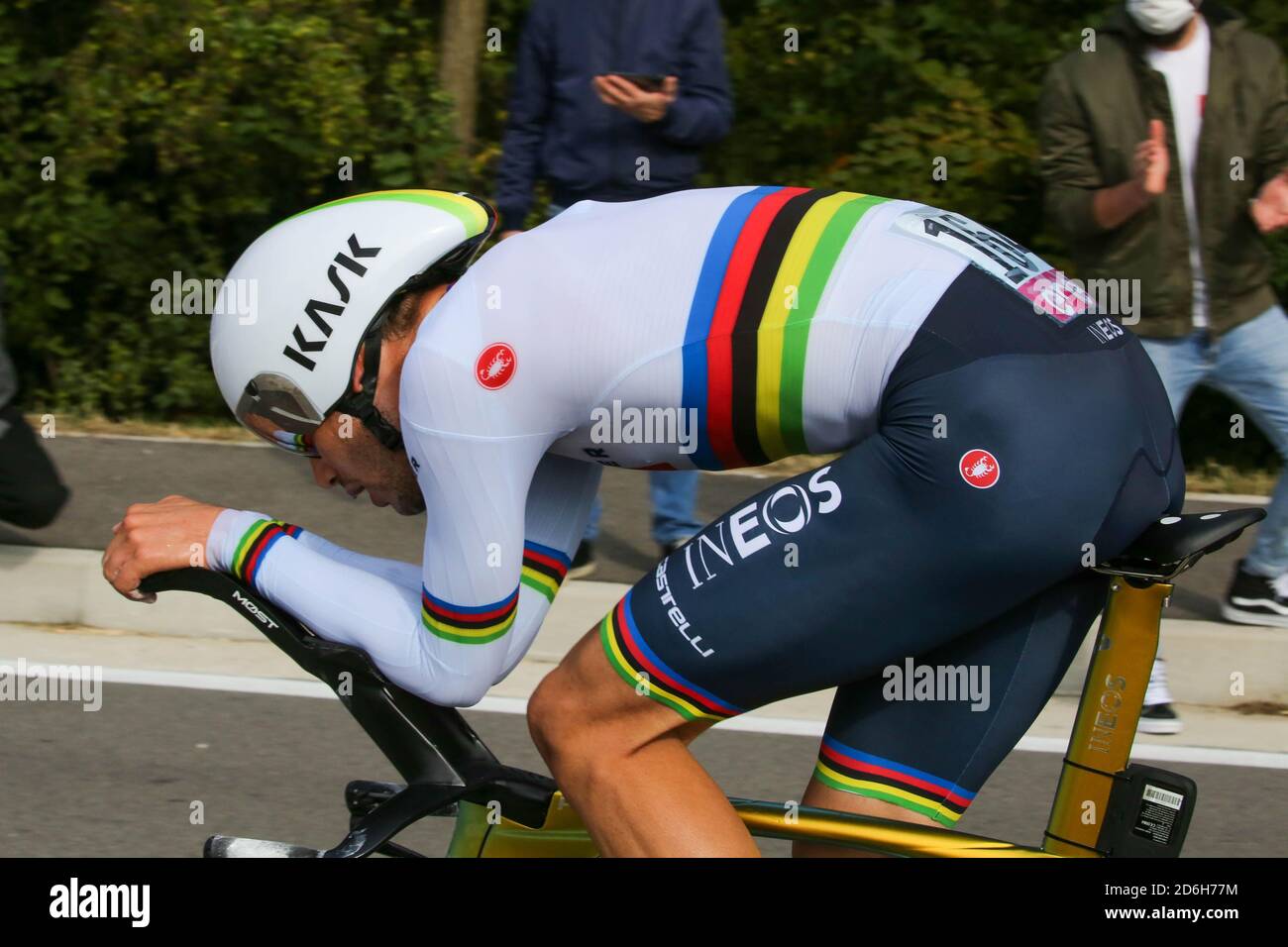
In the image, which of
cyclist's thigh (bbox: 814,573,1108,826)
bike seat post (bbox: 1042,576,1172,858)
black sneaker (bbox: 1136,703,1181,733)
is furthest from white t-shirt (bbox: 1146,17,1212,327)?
bike seat post (bbox: 1042,576,1172,858)

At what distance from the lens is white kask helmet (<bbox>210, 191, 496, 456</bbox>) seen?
8.34ft

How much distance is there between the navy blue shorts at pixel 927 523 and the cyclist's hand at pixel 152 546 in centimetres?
62

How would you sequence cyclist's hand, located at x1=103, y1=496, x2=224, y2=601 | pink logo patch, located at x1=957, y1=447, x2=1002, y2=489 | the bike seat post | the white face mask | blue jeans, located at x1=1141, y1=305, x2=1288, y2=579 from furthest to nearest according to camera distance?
blue jeans, located at x1=1141, y1=305, x2=1288, y2=579, the white face mask, cyclist's hand, located at x1=103, y1=496, x2=224, y2=601, the bike seat post, pink logo patch, located at x1=957, y1=447, x2=1002, y2=489

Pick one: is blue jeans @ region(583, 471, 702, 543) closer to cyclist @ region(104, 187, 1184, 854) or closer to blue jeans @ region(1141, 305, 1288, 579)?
blue jeans @ region(1141, 305, 1288, 579)

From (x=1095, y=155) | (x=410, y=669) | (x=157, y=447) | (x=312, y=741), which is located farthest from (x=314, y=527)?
(x=410, y=669)

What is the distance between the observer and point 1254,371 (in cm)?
536

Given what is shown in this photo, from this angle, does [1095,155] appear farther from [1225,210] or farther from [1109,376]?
[1109,376]

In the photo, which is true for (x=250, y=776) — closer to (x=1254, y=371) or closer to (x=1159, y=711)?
(x=1159, y=711)

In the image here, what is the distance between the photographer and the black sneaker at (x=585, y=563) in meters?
5.96

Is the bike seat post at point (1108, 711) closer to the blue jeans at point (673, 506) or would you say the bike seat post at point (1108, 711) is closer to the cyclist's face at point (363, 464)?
the cyclist's face at point (363, 464)

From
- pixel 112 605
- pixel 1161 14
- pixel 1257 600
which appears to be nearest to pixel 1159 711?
pixel 1257 600

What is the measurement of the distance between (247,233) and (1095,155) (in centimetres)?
611

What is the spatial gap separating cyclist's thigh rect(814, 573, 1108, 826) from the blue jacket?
3.32 metres

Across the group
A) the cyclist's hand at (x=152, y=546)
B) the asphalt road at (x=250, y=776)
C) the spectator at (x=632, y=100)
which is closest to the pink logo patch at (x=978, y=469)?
the cyclist's hand at (x=152, y=546)
